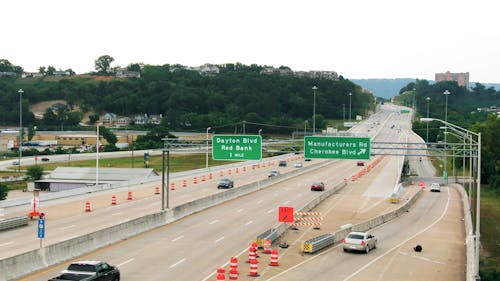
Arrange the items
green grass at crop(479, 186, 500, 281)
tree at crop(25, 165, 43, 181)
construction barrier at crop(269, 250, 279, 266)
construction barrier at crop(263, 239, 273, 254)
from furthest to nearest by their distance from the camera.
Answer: tree at crop(25, 165, 43, 181), green grass at crop(479, 186, 500, 281), construction barrier at crop(263, 239, 273, 254), construction barrier at crop(269, 250, 279, 266)

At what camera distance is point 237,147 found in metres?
47.2

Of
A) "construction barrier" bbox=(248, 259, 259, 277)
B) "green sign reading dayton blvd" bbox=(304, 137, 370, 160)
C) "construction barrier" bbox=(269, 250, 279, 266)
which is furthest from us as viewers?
"green sign reading dayton blvd" bbox=(304, 137, 370, 160)

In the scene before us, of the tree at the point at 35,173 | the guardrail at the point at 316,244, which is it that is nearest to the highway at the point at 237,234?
the guardrail at the point at 316,244

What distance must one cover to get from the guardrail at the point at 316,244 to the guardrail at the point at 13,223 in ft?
54.0

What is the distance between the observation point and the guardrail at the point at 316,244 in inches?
1208

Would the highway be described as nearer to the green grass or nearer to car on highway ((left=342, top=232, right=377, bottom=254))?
car on highway ((left=342, top=232, right=377, bottom=254))

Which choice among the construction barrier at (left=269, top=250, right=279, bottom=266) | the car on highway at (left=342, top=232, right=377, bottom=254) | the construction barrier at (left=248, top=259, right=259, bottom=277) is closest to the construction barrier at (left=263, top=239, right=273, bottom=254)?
the construction barrier at (left=269, top=250, right=279, bottom=266)

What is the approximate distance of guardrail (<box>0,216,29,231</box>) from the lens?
34.7m

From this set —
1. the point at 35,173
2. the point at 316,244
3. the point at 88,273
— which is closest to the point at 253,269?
the point at 316,244

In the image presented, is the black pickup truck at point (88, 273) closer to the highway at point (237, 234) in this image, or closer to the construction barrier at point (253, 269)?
the highway at point (237, 234)

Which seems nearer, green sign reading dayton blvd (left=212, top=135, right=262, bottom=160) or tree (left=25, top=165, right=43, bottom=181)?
green sign reading dayton blvd (left=212, top=135, right=262, bottom=160)

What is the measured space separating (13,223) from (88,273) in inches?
639

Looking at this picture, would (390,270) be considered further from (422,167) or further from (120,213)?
(422,167)

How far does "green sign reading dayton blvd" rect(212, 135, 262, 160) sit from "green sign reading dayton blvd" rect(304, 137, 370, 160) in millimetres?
Result: 4004
